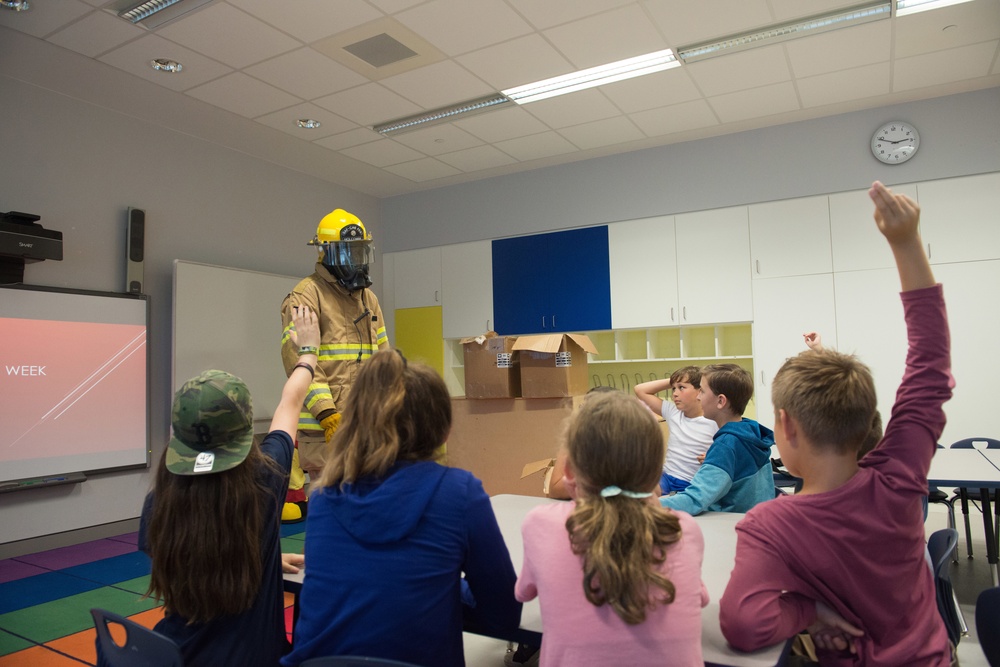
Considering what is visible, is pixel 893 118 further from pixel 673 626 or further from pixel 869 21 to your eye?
pixel 673 626

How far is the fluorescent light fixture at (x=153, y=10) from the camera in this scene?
11.4 ft

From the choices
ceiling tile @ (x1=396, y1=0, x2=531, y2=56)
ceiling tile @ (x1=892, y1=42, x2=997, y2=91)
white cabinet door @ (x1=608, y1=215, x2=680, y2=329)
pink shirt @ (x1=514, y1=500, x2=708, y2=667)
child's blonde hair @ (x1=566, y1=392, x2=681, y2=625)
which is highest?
ceiling tile @ (x1=892, y1=42, x2=997, y2=91)

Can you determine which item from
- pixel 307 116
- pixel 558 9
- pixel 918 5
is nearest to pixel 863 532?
pixel 558 9

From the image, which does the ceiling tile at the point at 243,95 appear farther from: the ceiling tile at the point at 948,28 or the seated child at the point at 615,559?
the seated child at the point at 615,559

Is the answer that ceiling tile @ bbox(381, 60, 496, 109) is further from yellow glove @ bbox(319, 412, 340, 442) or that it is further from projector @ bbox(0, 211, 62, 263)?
yellow glove @ bbox(319, 412, 340, 442)

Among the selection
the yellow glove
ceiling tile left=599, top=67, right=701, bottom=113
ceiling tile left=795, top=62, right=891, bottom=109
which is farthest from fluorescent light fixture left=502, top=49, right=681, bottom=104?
the yellow glove

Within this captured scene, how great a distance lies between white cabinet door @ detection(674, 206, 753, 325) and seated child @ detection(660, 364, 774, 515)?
10.9ft

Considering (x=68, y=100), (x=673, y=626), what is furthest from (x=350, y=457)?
(x=68, y=100)

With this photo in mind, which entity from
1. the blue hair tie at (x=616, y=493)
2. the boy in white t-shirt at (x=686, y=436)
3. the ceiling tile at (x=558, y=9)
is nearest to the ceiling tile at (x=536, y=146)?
the ceiling tile at (x=558, y=9)

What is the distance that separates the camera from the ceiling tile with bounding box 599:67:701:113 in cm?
449

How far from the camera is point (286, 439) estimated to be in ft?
5.07

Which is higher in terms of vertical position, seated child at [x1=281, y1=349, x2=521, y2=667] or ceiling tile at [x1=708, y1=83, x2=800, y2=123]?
ceiling tile at [x1=708, y1=83, x2=800, y2=123]

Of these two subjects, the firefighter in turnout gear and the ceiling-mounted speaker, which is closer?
the firefighter in turnout gear

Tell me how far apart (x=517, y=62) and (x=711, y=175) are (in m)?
2.26
